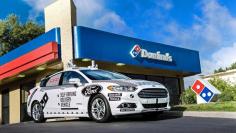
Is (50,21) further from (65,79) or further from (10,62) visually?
(65,79)

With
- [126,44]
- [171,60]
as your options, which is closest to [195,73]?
[171,60]

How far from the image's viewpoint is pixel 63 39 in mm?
18719

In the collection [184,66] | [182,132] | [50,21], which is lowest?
[182,132]

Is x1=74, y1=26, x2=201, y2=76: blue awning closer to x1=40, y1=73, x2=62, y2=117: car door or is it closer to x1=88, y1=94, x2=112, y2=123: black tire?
x1=40, y1=73, x2=62, y2=117: car door

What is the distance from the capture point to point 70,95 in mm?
11906

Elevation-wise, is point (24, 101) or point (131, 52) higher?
point (131, 52)

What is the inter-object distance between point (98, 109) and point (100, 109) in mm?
85

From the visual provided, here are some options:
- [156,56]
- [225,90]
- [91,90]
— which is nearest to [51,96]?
[91,90]

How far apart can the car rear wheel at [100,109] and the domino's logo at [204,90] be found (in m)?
6.78

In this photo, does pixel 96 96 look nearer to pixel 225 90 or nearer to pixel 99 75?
pixel 99 75

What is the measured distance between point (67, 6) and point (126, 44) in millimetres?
3617

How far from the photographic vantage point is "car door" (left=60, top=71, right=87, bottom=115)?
1157 cm

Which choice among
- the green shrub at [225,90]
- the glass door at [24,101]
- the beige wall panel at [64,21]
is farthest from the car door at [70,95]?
the glass door at [24,101]

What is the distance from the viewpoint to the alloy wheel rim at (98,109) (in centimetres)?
1075
